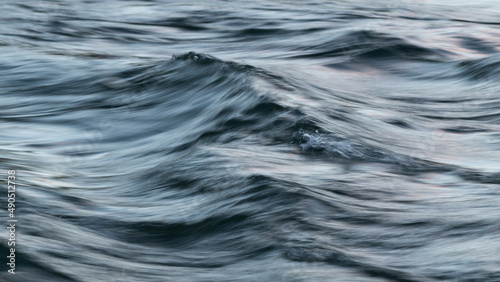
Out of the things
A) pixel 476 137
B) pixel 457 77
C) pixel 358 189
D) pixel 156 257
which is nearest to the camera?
pixel 156 257

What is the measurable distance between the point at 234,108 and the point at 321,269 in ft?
11.9

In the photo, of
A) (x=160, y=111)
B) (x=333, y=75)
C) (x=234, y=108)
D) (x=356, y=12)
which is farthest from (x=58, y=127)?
(x=356, y=12)

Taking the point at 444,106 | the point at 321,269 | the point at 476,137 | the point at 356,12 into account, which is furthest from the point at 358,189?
the point at 356,12

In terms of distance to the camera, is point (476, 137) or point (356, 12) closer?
point (476, 137)

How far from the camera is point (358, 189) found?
5.08 metres

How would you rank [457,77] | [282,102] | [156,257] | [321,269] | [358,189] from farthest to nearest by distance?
[457,77]
[282,102]
[358,189]
[156,257]
[321,269]

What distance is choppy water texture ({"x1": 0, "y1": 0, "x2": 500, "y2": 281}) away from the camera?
4.08m

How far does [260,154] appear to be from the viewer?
19.1ft

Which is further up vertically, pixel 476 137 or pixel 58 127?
Answer: pixel 58 127

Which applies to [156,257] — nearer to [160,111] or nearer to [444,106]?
[160,111]

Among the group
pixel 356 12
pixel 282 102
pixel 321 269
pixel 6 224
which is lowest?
pixel 321 269

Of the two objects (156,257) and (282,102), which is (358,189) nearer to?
(156,257)

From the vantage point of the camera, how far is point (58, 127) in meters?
7.63

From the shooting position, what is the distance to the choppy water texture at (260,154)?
4.08 meters
